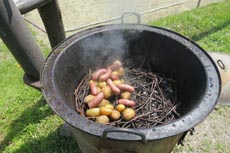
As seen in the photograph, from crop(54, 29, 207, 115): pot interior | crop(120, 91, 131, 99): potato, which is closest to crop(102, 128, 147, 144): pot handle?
crop(54, 29, 207, 115): pot interior

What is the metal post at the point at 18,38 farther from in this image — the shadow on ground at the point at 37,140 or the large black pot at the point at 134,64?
the shadow on ground at the point at 37,140

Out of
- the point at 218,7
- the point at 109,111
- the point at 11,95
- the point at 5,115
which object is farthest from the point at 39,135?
the point at 218,7

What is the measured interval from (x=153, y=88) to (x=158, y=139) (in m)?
1.06

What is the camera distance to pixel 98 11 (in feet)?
20.0

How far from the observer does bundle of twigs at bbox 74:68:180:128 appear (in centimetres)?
255

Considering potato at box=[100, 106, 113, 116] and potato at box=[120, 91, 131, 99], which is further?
potato at box=[120, 91, 131, 99]

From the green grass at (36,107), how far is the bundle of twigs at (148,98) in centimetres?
83

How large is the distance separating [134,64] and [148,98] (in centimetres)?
49

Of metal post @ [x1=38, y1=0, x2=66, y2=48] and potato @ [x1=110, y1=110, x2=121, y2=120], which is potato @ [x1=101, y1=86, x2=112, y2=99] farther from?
metal post @ [x1=38, y1=0, x2=66, y2=48]

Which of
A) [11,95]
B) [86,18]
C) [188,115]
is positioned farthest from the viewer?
[86,18]

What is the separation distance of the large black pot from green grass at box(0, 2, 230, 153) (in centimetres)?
92

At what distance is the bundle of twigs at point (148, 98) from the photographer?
255 cm

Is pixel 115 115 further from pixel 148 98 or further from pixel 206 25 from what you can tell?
pixel 206 25

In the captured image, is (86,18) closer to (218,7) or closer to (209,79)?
(218,7)
